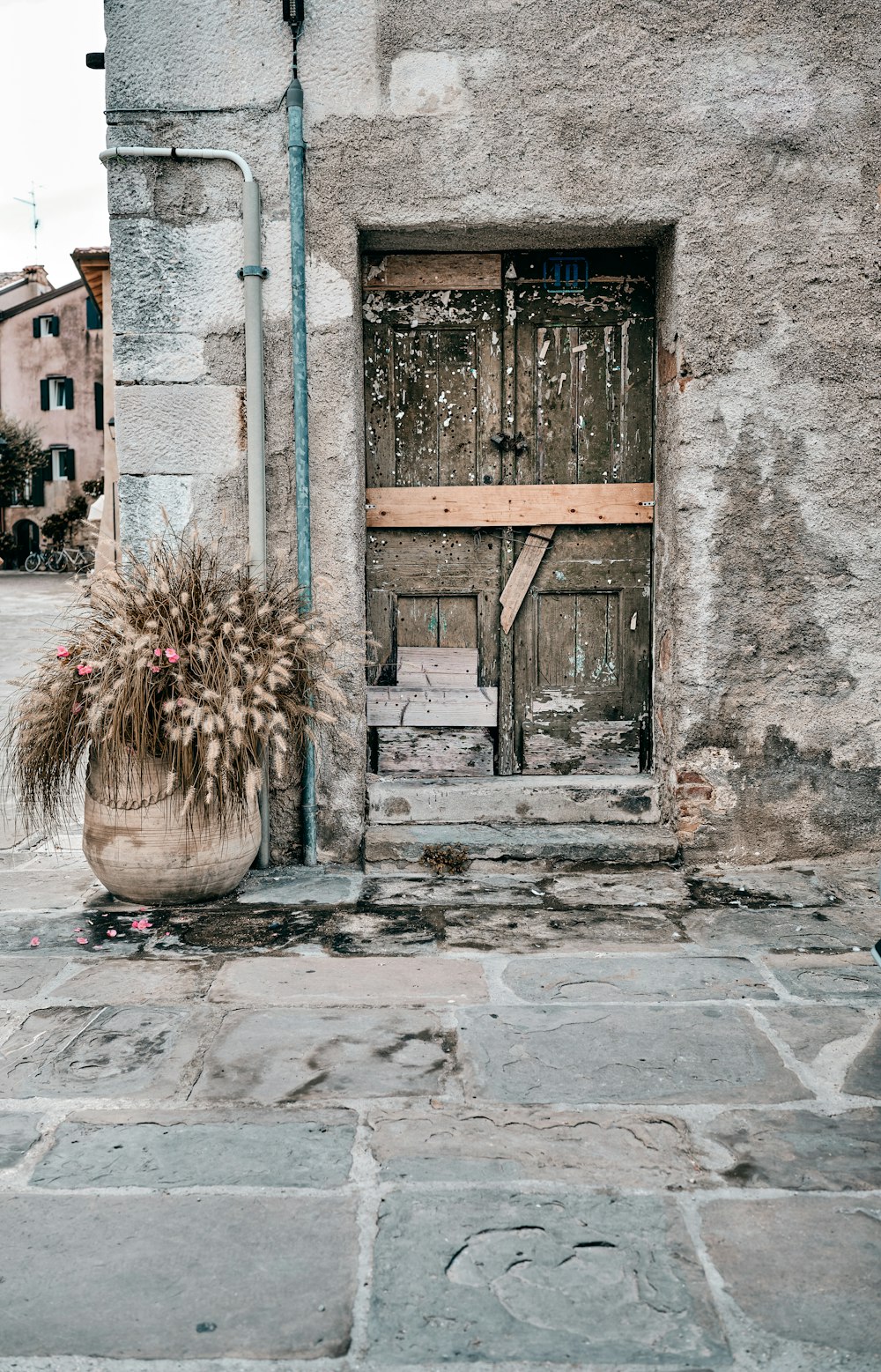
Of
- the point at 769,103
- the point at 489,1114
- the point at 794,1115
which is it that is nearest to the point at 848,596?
the point at 769,103

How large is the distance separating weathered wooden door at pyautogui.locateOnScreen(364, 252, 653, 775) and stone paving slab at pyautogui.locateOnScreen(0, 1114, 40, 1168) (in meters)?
2.32

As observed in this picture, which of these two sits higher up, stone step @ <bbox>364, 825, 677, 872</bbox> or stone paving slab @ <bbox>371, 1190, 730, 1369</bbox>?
stone step @ <bbox>364, 825, 677, 872</bbox>

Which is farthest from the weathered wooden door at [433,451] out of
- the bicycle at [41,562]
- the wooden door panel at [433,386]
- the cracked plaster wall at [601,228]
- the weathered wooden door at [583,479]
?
the bicycle at [41,562]

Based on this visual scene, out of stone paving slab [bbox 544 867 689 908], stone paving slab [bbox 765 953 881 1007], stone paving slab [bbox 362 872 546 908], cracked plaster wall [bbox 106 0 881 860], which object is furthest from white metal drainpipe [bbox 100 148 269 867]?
stone paving slab [bbox 765 953 881 1007]

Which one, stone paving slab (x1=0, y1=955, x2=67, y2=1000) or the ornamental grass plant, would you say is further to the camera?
the ornamental grass plant

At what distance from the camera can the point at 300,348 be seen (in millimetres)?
3977

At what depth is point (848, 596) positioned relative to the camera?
4.15 meters

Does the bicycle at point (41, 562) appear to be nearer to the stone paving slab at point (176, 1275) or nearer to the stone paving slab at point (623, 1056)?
the stone paving slab at point (623, 1056)

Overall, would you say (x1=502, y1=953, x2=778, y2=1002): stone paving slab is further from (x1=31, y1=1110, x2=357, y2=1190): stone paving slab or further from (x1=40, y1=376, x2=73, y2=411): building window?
(x1=40, y1=376, x2=73, y2=411): building window

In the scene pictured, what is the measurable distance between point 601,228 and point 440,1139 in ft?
10.6

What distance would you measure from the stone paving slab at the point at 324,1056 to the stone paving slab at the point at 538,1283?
467mm

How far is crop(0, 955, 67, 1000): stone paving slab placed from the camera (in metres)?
3.04

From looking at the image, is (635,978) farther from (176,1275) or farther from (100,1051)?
(176,1275)

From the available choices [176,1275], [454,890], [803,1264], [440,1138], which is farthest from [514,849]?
[176,1275]
